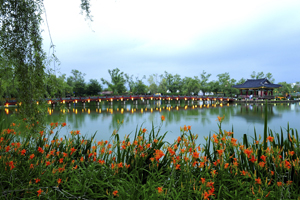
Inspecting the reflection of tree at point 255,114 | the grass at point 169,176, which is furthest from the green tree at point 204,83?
the grass at point 169,176

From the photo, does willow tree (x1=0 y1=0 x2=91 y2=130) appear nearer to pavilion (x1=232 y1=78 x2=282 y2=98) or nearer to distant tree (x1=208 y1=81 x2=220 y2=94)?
pavilion (x1=232 y1=78 x2=282 y2=98)

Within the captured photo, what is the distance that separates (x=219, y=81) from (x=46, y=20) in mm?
48466

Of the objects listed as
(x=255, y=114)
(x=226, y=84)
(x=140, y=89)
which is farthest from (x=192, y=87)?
(x=255, y=114)

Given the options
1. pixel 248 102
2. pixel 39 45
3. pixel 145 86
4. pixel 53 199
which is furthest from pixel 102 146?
pixel 145 86

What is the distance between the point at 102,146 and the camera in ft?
7.64

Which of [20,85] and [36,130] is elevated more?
[20,85]

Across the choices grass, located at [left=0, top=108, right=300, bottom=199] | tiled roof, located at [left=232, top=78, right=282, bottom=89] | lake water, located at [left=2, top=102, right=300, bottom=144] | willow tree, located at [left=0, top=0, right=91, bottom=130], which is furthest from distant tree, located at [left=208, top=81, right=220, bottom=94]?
willow tree, located at [left=0, top=0, right=91, bottom=130]

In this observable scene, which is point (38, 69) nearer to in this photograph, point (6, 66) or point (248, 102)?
point (6, 66)

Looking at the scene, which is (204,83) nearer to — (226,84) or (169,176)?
(226,84)

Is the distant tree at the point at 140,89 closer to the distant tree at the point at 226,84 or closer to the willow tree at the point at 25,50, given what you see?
the distant tree at the point at 226,84

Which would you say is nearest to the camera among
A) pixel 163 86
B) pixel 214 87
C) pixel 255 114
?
pixel 255 114

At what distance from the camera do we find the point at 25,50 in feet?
8.87

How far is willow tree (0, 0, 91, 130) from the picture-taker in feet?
8.57

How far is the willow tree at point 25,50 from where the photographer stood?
2.61 metres
